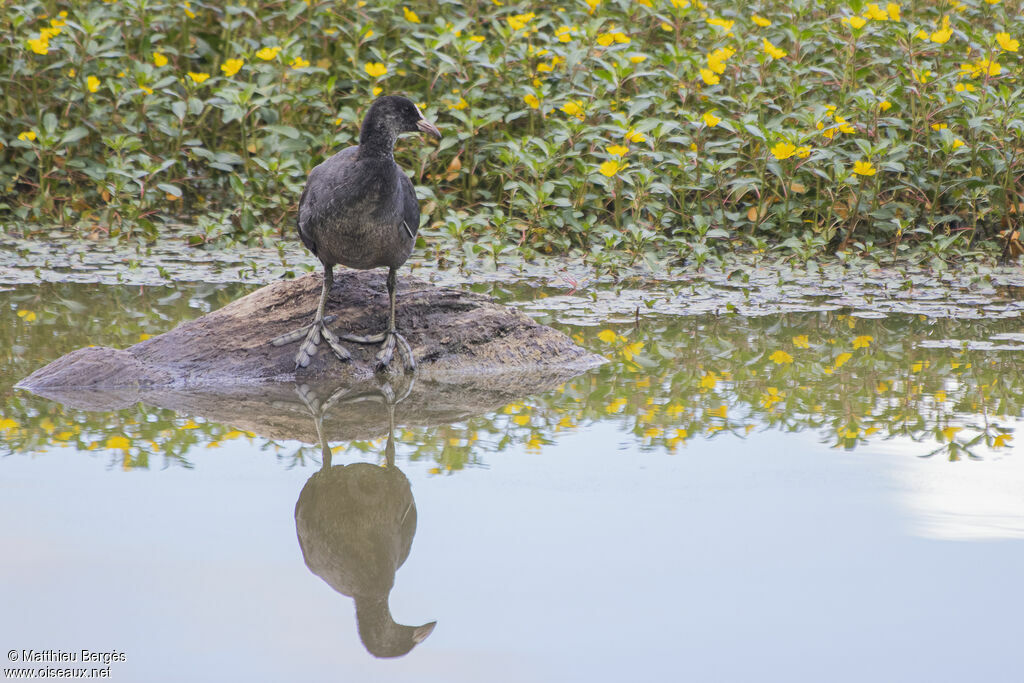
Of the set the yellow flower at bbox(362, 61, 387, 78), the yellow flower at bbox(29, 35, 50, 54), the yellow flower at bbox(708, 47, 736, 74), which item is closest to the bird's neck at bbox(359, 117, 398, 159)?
the yellow flower at bbox(362, 61, 387, 78)

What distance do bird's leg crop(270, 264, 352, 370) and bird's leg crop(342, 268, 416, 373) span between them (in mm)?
99

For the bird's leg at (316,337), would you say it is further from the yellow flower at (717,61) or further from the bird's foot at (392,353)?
the yellow flower at (717,61)

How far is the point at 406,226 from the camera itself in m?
4.81

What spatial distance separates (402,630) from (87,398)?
2304 millimetres

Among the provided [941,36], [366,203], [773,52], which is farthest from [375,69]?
[941,36]

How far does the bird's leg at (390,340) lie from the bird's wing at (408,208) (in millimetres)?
217

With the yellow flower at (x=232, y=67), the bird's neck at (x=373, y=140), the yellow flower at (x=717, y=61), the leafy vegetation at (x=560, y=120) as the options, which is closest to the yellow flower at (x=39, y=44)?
the leafy vegetation at (x=560, y=120)

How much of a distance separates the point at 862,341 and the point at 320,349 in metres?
2.81

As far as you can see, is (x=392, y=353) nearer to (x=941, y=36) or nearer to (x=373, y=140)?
(x=373, y=140)

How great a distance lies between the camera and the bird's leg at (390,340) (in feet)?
16.3

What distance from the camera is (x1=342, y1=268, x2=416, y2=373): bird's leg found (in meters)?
4.97

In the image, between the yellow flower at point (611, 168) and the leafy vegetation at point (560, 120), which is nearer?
the yellow flower at point (611, 168)

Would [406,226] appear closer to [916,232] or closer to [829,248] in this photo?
[829,248]

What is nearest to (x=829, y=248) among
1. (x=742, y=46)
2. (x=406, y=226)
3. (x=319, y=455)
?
(x=742, y=46)
